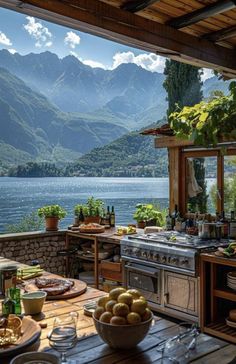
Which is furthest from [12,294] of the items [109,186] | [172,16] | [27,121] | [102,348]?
[27,121]

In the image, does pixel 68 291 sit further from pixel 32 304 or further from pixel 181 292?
pixel 181 292

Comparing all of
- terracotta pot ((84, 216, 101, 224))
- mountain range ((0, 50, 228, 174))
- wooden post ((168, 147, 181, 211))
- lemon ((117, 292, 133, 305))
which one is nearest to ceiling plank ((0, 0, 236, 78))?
lemon ((117, 292, 133, 305))

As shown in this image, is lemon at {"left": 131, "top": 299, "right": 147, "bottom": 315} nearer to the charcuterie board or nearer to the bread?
the charcuterie board

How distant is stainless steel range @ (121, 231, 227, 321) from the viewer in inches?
149

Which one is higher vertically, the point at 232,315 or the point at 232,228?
the point at 232,228

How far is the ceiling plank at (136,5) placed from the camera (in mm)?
2023

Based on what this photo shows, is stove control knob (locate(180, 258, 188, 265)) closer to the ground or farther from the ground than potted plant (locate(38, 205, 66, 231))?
closer to the ground

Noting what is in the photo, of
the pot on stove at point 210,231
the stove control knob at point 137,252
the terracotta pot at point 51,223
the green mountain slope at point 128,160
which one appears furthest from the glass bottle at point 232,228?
the green mountain slope at point 128,160

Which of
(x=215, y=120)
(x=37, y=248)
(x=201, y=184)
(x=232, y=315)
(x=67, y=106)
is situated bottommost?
(x=232, y=315)

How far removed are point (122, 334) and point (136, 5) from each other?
1558 mm

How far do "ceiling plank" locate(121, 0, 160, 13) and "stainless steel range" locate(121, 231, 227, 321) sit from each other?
7.58 feet

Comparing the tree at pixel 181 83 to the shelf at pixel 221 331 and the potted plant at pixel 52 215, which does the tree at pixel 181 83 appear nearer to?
the potted plant at pixel 52 215

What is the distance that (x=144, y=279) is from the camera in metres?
4.25

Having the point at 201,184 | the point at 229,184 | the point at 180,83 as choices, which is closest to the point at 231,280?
the point at 229,184
